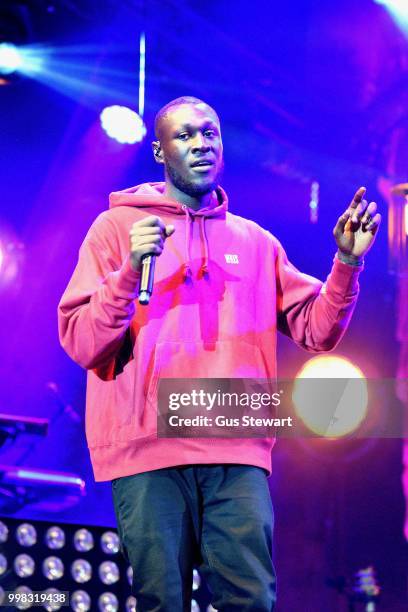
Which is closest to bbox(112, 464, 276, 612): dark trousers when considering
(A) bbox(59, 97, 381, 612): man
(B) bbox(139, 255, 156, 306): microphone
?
(A) bbox(59, 97, 381, 612): man

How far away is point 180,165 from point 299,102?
3.07 meters

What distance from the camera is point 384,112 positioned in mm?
5406

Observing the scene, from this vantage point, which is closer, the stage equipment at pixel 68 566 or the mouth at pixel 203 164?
the mouth at pixel 203 164

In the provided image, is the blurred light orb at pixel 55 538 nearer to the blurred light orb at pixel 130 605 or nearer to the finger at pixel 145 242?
the blurred light orb at pixel 130 605

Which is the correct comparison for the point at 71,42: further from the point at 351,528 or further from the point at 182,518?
the point at 182,518

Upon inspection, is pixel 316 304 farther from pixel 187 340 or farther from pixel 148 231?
pixel 148 231

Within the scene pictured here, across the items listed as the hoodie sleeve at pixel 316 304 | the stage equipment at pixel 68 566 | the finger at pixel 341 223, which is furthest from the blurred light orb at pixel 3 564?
the finger at pixel 341 223

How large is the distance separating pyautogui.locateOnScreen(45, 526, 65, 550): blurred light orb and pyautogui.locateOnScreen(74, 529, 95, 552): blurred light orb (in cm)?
5

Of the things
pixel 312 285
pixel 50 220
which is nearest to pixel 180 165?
pixel 312 285

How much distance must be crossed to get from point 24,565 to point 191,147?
1.40 meters

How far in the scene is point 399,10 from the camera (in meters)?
5.30

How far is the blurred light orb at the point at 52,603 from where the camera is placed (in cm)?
289

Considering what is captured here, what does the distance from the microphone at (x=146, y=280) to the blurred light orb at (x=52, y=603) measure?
51.8 inches

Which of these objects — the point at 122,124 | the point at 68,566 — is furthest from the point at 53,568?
the point at 122,124
